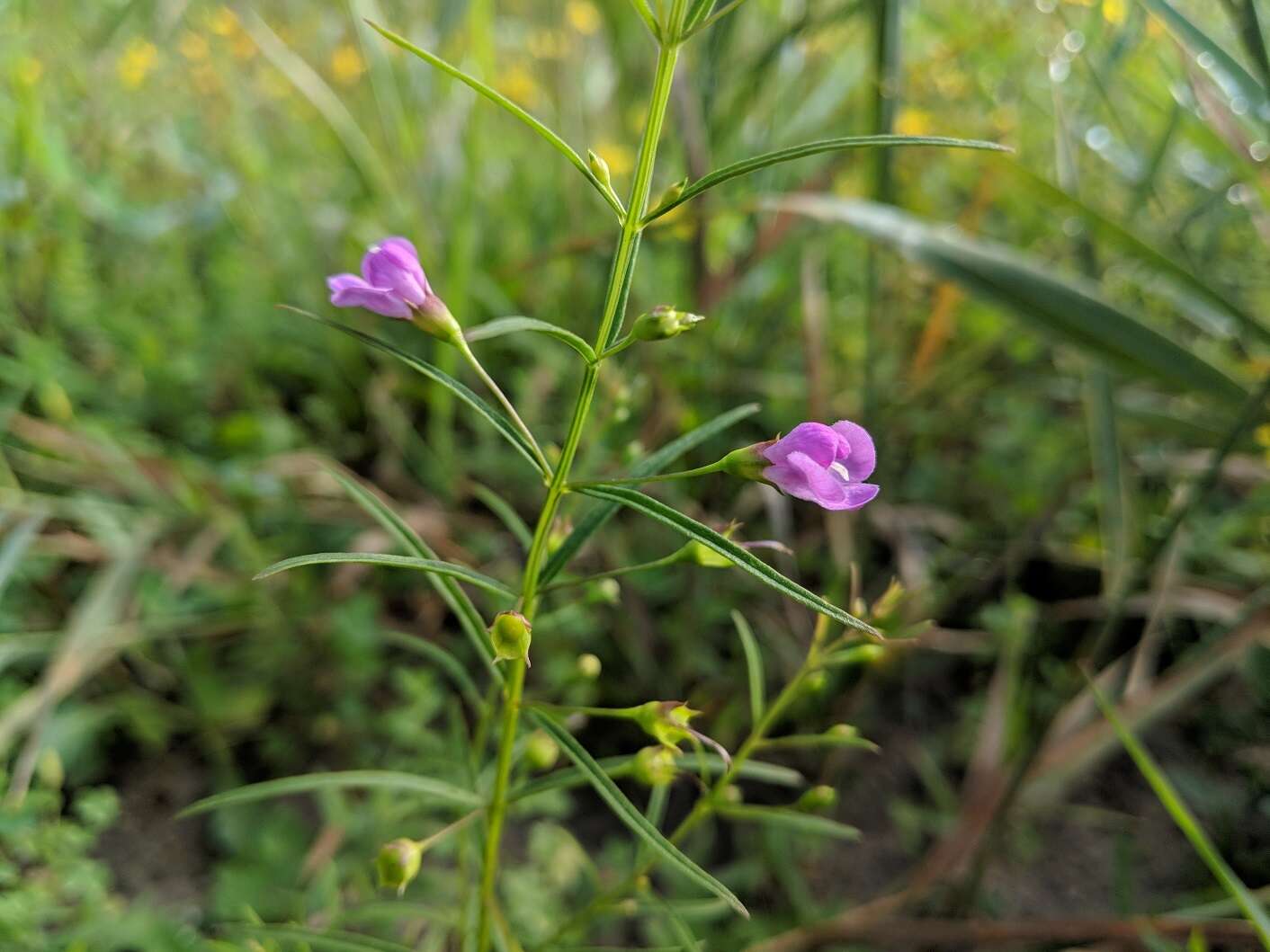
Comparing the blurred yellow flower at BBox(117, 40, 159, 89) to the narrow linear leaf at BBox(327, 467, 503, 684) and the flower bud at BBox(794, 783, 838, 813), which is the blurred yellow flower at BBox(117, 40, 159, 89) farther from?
the flower bud at BBox(794, 783, 838, 813)

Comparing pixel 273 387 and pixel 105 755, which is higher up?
pixel 273 387

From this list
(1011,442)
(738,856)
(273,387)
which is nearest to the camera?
(738,856)

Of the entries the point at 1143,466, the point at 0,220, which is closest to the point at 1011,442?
the point at 1143,466

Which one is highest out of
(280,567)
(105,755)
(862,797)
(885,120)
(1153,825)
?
(885,120)

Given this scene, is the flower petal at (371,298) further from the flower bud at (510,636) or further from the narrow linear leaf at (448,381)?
the flower bud at (510,636)

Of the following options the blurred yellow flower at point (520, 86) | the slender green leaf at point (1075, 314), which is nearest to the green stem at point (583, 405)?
the slender green leaf at point (1075, 314)

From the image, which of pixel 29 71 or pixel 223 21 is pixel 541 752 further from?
pixel 223 21

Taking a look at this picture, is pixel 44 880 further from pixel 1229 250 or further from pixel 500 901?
pixel 1229 250
